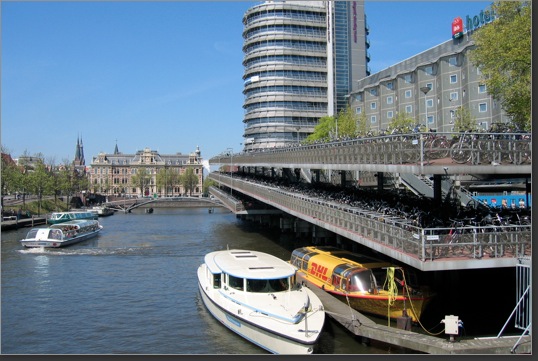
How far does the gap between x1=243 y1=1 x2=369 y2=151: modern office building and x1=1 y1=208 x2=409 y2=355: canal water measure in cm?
7201

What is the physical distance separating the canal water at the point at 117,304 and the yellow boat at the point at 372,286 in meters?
1.70

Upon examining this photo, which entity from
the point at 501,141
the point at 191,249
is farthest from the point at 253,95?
the point at 501,141

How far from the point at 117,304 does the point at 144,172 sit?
145 metres

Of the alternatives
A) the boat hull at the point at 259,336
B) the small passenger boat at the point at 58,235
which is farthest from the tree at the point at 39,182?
the boat hull at the point at 259,336

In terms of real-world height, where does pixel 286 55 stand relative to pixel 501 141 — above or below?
above

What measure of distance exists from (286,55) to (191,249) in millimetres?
80646

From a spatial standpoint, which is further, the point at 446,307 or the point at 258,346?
the point at 446,307

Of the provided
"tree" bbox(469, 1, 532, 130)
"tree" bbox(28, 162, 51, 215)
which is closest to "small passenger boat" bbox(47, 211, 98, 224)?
"tree" bbox(28, 162, 51, 215)

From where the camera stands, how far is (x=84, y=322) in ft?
90.5

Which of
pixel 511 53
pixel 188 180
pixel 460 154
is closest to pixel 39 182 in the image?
pixel 188 180

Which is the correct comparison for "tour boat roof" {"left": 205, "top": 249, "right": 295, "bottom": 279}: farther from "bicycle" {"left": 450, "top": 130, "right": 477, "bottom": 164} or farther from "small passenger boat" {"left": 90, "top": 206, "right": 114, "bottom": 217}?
"small passenger boat" {"left": 90, "top": 206, "right": 114, "bottom": 217}

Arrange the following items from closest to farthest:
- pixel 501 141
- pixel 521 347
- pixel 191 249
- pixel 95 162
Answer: pixel 521 347
pixel 501 141
pixel 191 249
pixel 95 162

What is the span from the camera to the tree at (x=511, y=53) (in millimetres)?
31438

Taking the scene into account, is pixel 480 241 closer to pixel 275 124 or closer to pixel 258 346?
pixel 258 346
